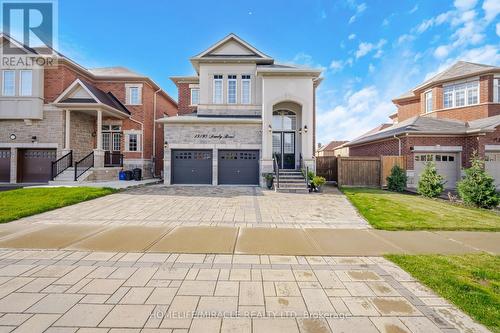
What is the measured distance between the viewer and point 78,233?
550 centimetres

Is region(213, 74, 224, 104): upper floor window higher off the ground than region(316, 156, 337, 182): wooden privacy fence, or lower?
higher

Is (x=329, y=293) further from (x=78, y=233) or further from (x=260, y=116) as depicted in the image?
(x=260, y=116)

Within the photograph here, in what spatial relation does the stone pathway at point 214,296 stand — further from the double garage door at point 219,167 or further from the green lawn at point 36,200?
the double garage door at point 219,167

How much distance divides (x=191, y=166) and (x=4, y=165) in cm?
1366

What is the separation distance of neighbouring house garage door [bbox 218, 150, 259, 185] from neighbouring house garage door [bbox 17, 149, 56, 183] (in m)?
12.4

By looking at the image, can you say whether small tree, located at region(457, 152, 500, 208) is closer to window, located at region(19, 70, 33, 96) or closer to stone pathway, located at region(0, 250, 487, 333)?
stone pathway, located at region(0, 250, 487, 333)

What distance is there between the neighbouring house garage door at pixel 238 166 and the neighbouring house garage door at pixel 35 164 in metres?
12.4

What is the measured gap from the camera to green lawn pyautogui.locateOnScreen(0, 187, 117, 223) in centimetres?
718

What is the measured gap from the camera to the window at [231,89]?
16.4m

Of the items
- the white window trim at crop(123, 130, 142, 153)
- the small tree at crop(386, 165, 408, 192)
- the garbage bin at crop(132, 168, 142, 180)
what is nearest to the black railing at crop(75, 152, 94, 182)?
the white window trim at crop(123, 130, 142, 153)

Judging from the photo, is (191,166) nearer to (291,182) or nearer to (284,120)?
(291,182)

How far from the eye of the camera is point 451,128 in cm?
1557

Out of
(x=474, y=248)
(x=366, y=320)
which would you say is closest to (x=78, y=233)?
(x=366, y=320)

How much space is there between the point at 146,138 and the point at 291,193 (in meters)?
13.5
